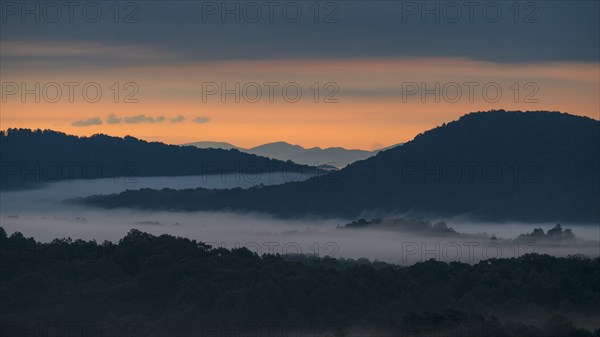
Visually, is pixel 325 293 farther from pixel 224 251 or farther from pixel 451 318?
pixel 224 251

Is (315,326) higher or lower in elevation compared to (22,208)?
lower

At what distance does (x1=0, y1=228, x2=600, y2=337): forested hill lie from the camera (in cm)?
7994

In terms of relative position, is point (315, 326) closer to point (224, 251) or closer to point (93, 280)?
point (93, 280)

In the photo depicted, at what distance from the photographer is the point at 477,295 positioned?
91.4 meters

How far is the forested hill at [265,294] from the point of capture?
79.9m

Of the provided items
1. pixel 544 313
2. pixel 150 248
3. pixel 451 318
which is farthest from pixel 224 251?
pixel 451 318

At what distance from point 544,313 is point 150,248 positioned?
31.1m

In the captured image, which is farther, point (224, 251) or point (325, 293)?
point (224, 251)

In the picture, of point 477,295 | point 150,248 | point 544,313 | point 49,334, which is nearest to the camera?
point 49,334

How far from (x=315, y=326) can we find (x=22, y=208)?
356ft

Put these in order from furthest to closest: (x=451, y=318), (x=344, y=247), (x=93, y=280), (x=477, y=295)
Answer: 1. (x=344, y=247)
2. (x=93, y=280)
3. (x=477, y=295)
4. (x=451, y=318)

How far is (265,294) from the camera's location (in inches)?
3423

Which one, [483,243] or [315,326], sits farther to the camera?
[483,243]

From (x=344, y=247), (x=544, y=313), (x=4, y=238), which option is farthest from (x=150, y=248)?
(x=344, y=247)
